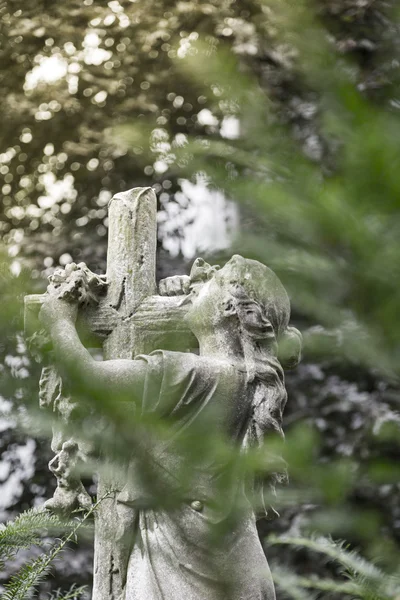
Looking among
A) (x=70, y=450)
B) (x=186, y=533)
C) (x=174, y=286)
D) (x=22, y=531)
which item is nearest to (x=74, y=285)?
(x=174, y=286)

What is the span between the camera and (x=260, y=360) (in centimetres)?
298

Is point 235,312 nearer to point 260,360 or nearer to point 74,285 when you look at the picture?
point 260,360

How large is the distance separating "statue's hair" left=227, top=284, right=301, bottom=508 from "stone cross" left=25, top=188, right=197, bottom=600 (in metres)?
0.18

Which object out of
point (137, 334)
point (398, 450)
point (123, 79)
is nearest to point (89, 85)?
point (123, 79)

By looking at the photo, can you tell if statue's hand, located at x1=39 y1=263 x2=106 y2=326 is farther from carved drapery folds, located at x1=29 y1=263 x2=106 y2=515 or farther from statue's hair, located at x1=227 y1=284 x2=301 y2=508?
statue's hair, located at x1=227 y1=284 x2=301 y2=508

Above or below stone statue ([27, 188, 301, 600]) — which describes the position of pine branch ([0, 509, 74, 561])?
above

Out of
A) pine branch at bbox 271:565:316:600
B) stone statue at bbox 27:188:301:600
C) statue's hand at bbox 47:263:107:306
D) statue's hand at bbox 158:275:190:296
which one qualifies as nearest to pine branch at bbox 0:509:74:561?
stone statue at bbox 27:188:301:600

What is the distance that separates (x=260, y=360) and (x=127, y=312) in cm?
52

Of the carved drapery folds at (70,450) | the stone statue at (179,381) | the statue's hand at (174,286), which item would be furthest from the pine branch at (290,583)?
the statue's hand at (174,286)

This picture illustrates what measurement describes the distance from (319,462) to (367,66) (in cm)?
35

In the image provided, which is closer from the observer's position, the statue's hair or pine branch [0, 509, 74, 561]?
pine branch [0, 509, 74, 561]

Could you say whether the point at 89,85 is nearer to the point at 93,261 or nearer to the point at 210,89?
the point at 93,261

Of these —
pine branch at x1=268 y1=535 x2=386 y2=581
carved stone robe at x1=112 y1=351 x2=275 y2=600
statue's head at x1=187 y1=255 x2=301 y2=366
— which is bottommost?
carved stone robe at x1=112 y1=351 x2=275 y2=600

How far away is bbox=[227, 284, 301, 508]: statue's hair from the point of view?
2.89m
